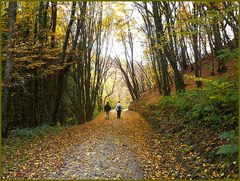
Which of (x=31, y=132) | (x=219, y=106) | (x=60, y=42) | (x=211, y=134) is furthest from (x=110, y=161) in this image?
(x=60, y=42)

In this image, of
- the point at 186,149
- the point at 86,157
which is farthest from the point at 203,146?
the point at 86,157

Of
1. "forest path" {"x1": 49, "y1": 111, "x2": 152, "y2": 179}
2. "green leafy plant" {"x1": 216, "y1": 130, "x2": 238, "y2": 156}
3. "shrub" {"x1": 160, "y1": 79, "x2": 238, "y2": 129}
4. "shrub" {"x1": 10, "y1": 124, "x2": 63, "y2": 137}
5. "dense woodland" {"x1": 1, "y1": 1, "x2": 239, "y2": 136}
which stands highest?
"dense woodland" {"x1": 1, "y1": 1, "x2": 239, "y2": 136}

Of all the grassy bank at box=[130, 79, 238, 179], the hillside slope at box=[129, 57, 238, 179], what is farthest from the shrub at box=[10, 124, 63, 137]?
the hillside slope at box=[129, 57, 238, 179]

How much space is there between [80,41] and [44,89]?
479cm

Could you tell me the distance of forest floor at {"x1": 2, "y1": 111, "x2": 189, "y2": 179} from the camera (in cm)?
800

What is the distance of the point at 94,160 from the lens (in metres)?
9.37

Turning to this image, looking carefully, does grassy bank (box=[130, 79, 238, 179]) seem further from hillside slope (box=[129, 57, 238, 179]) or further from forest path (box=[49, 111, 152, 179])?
forest path (box=[49, 111, 152, 179])

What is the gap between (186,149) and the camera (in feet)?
29.7

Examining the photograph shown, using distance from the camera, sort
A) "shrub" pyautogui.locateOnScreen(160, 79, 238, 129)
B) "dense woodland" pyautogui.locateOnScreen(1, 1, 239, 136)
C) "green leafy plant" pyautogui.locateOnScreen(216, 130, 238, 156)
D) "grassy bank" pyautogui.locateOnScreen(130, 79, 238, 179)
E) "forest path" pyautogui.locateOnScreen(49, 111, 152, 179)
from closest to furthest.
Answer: "green leafy plant" pyautogui.locateOnScreen(216, 130, 238, 156)
"grassy bank" pyautogui.locateOnScreen(130, 79, 238, 179)
"forest path" pyautogui.locateOnScreen(49, 111, 152, 179)
"shrub" pyautogui.locateOnScreen(160, 79, 238, 129)
"dense woodland" pyautogui.locateOnScreen(1, 1, 239, 136)

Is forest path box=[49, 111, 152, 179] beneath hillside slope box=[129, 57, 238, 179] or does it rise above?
beneath

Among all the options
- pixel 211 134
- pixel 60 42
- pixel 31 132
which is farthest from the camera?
pixel 60 42

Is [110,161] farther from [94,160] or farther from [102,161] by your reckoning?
[94,160]

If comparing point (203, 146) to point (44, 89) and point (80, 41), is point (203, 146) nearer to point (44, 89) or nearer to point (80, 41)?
point (44, 89)

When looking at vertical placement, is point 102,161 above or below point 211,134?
below
